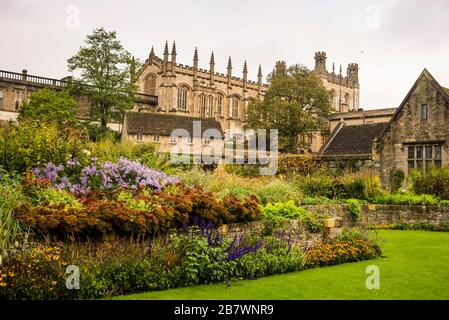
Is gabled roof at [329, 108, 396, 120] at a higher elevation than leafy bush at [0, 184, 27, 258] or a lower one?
higher

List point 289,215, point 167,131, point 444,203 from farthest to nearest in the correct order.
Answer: point 167,131 → point 444,203 → point 289,215

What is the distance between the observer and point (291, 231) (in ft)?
34.4

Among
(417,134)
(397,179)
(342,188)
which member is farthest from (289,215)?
(417,134)

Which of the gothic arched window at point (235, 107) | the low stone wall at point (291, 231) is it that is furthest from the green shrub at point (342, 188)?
the gothic arched window at point (235, 107)

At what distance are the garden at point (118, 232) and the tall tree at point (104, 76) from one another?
33.6m

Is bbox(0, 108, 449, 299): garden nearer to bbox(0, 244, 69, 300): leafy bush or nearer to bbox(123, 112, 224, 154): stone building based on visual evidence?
bbox(0, 244, 69, 300): leafy bush

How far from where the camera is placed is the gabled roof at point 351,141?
35281 millimetres

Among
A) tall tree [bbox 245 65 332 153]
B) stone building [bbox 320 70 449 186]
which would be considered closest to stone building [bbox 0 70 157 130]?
tall tree [bbox 245 65 332 153]

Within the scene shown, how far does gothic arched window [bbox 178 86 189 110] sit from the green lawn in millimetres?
64179

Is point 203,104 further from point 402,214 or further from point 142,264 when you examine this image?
point 142,264

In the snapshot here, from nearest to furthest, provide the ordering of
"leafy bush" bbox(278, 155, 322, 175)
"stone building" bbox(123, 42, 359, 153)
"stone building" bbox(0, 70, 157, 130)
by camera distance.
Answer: "leafy bush" bbox(278, 155, 322, 175), "stone building" bbox(0, 70, 157, 130), "stone building" bbox(123, 42, 359, 153)

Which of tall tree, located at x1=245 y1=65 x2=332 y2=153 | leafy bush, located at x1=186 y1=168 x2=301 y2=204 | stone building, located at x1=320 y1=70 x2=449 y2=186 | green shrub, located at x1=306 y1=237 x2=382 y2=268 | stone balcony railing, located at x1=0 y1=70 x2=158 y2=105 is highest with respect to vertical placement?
stone balcony railing, located at x1=0 y1=70 x2=158 y2=105

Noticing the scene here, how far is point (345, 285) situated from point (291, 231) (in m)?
2.55

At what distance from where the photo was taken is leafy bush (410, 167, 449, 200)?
2102 cm
